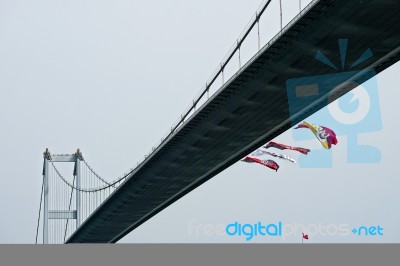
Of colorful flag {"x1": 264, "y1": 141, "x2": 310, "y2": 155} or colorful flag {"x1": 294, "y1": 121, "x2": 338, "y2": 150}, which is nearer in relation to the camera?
colorful flag {"x1": 294, "y1": 121, "x2": 338, "y2": 150}

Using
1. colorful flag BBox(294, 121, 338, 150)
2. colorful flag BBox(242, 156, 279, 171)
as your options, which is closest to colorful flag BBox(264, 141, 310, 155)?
colorful flag BBox(242, 156, 279, 171)

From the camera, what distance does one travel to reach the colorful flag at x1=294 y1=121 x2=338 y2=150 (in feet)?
270

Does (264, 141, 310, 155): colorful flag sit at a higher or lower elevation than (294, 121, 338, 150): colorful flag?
higher

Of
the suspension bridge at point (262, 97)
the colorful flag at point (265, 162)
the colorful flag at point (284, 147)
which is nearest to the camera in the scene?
the suspension bridge at point (262, 97)

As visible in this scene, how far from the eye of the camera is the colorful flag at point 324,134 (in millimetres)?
82188

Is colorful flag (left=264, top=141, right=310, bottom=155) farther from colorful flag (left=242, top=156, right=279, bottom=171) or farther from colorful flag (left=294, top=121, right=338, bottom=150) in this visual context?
colorful flag (left=294, top=121, right=338, bottom=150)

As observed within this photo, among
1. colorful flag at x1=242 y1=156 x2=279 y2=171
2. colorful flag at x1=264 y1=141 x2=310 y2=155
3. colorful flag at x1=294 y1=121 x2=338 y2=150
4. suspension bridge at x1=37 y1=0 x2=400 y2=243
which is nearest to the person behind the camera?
suspension bridge at x1=37 y1=0 x2=400 y2=243

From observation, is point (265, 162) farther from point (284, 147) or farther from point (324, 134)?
point (324, 134)

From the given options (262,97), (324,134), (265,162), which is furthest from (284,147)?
(262,97)

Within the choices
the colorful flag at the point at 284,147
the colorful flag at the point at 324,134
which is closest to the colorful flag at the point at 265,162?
the colorful flag at the point at 284,147

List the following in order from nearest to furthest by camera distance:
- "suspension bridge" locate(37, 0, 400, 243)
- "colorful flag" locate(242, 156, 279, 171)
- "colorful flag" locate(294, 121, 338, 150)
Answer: "suspension bridge" locate(37, 0, 400, 243), "colorful flag" locate(294, 121, 338, 150), "colorful flag" locate(242, 156, 279, 171)

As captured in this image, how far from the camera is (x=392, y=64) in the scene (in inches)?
2165

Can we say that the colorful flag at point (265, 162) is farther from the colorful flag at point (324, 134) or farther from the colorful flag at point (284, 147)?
the colorful flag at point (324, 134)

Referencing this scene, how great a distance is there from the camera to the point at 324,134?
276 feet
